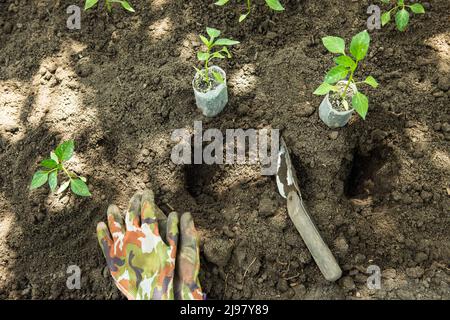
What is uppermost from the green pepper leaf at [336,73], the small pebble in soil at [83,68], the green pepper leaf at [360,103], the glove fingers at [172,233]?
the green pepper leaf at [336,73]

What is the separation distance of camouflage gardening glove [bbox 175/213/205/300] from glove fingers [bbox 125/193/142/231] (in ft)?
0.76

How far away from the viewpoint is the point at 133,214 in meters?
2.01

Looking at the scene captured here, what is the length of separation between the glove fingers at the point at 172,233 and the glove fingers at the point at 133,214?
169 millimetres

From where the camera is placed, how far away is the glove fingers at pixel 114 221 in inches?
78.9

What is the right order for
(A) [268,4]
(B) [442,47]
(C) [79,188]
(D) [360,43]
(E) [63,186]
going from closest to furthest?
(D) [360,43] → (C) [79,188] → (E) [63,186] → (A) [268,4] → (B) [442,47]

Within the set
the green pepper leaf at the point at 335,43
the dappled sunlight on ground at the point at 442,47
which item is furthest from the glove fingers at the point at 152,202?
the dappled sunlight on ground at the point at 442,47

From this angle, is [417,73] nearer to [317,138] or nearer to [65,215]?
[317,138]

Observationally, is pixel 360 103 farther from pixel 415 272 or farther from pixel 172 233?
pixel 172 233

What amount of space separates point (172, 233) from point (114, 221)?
325 millimetres

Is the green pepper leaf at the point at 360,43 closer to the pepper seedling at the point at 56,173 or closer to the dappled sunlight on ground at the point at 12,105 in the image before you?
the pepper seedling at the point at 56,173

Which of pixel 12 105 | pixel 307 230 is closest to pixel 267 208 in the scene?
pixel 307 230

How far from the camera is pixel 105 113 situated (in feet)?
7.61

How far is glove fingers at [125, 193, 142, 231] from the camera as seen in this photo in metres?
1.99

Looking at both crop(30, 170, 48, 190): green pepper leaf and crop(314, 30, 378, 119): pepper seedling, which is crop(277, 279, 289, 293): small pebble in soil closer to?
crop(314, 30, 378, 119): pepper seedling
